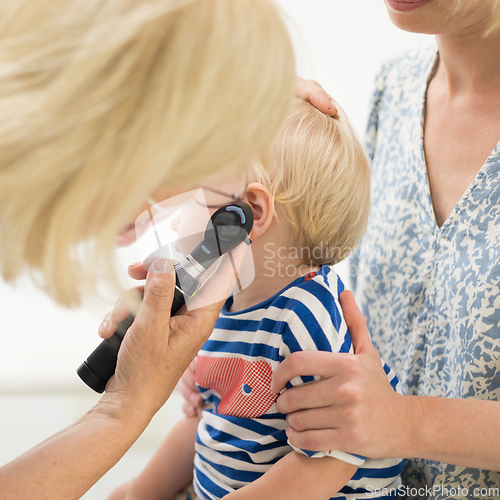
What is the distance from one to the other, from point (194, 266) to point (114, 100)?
33 centimetres

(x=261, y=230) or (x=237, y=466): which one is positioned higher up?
(x=261, y=230)

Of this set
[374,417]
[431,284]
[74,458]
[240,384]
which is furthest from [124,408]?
[431,284]

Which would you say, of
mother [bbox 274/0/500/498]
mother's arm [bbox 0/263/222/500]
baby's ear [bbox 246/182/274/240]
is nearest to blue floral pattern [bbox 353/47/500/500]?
mother [bbox 274/0/500/498]

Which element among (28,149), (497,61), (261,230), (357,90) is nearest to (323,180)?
(261,230)

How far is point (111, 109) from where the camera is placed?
442 millimetres

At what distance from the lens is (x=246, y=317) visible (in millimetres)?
862

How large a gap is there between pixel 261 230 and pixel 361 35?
1.20 metres

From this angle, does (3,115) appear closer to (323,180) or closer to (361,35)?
(323,180)

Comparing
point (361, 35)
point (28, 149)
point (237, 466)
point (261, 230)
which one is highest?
point (361, 35)

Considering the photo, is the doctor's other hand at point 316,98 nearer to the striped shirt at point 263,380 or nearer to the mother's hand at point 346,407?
the striped shirt at point 263,380

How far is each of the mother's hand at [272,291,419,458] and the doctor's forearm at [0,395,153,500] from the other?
0.22 metres

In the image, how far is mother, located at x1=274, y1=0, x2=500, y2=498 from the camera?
698 mm

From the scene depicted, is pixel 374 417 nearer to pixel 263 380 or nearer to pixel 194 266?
pixel 263 380

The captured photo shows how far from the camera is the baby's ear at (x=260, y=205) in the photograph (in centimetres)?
81
